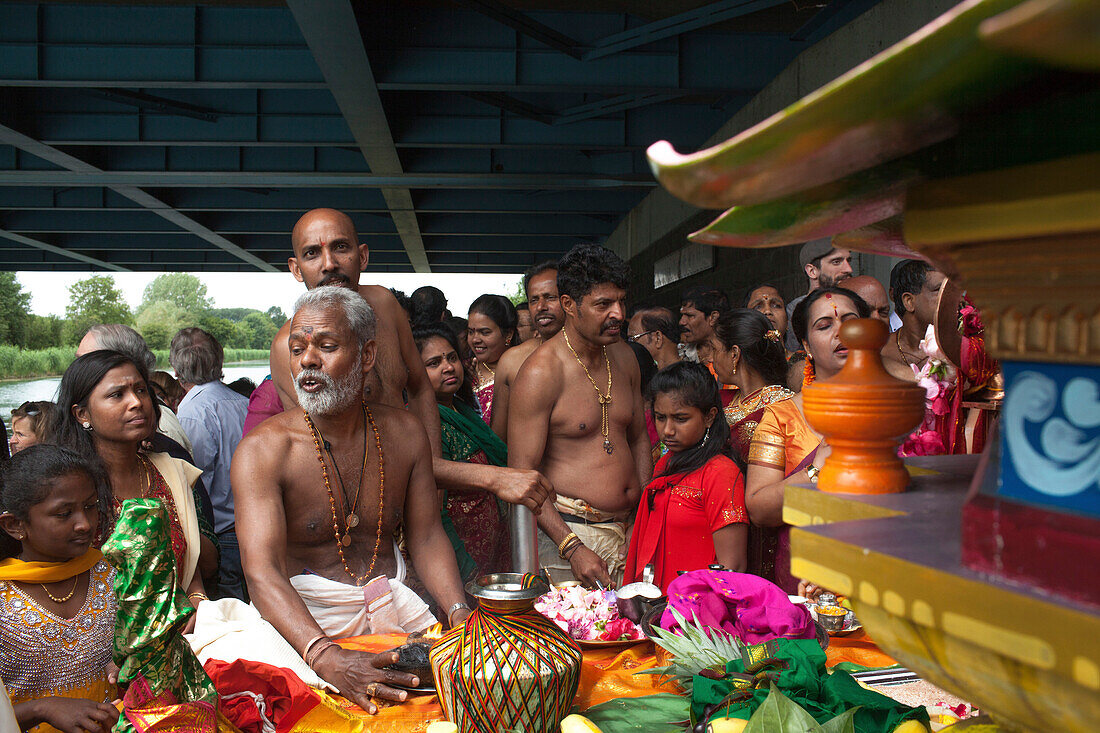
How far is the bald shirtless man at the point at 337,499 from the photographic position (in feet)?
7.50

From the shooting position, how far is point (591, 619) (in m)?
2.04

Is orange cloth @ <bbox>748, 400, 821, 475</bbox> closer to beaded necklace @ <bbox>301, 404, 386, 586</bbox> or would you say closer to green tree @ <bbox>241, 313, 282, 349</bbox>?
beaded necklace @ <bbox>301, 404, 386, 586</bbox>

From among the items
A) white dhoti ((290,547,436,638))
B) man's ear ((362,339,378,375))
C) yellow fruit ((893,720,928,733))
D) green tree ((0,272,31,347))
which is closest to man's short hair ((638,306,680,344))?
man's ear ((362,339,378,375))

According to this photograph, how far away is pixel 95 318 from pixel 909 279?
61.1 ft

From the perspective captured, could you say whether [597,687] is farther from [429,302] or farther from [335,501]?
[429,302]

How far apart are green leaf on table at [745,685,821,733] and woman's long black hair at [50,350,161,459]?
2547mm

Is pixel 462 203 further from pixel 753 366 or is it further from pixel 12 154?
pixel 753 366

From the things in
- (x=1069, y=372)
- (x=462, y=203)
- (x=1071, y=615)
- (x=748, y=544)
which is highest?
(x=462, y=203)

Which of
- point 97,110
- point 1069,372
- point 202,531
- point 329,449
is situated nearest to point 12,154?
point 97,110

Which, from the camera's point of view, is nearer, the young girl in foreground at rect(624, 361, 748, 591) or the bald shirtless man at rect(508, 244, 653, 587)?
the young girl in foreground at rect(624, 361, 748, 591)

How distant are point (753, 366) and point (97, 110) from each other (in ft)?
28.9

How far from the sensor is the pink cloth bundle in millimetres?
1877

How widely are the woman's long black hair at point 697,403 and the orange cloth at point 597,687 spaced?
118cm

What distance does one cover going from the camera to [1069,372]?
595 millimetres
